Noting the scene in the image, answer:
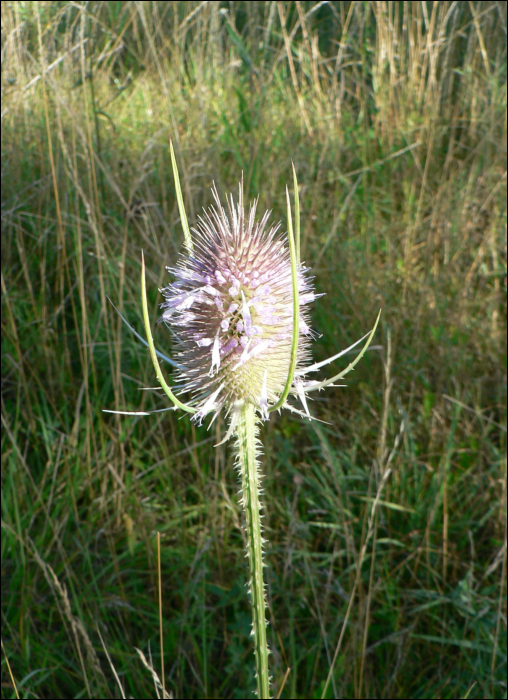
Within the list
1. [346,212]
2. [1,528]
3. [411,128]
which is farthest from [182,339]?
[411,128]

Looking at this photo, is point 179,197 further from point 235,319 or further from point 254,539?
point 254,539

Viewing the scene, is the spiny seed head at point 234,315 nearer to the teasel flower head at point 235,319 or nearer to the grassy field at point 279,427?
the teasel flower head at point 235,319

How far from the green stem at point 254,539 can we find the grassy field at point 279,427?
0.50 metres

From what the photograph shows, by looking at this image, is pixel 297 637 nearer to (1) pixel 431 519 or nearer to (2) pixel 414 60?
(1) pixel 431 519

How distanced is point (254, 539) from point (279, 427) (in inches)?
55.2

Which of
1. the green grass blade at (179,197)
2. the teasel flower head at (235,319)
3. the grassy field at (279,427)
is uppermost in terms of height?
the green grass blade at (179,197)

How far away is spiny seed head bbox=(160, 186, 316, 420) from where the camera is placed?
1084mm

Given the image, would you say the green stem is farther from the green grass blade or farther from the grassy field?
the grassy field

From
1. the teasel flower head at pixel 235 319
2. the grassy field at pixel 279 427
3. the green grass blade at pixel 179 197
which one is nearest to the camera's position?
the green grass blade at pixel 179 197

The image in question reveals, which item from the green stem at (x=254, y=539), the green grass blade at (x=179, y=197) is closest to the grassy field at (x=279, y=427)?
the green stem at (x=254, y=539)

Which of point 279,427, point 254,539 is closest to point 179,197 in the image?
point 254,539

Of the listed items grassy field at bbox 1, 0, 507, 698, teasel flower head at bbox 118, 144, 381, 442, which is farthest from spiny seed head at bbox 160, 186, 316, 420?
grassy field at bbox 1, 0, 507, 698

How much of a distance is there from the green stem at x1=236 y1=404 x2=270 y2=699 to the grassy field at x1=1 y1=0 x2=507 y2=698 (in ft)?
1.63

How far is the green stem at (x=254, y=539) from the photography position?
3.16 feet
